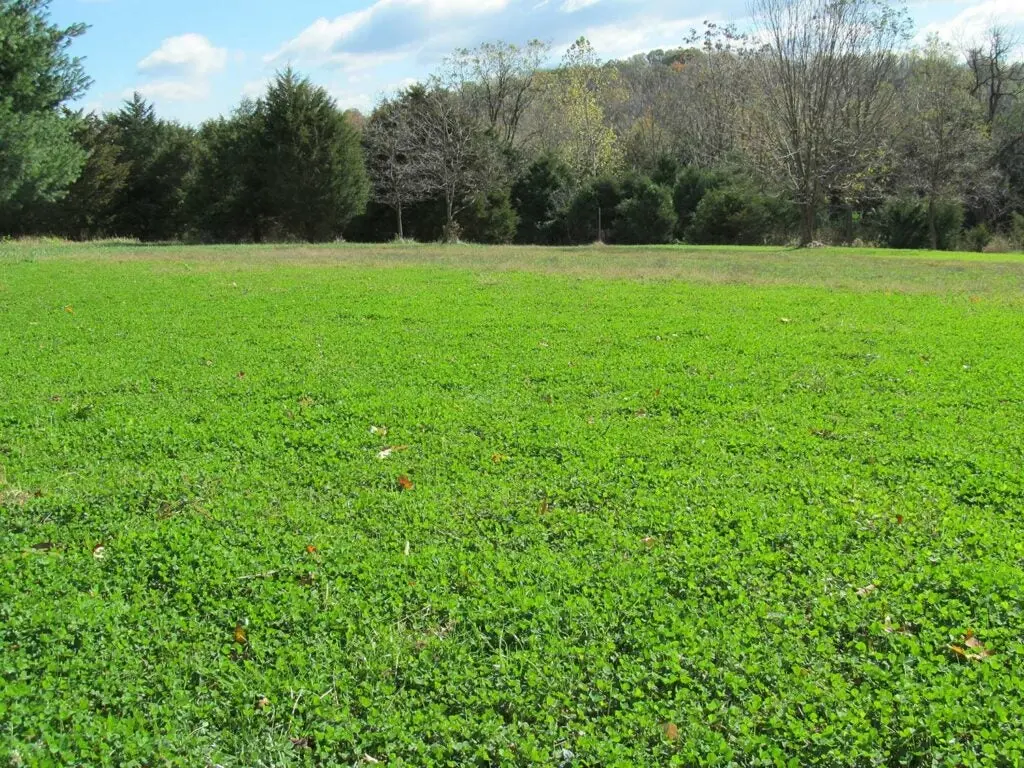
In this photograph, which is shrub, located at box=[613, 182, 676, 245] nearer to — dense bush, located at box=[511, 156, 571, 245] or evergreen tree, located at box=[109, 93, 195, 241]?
dense bush, located at box=[511, 156, 571, 245]

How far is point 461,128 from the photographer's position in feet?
118

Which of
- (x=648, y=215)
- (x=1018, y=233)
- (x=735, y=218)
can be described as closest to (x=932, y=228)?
(x=1018, y=233)

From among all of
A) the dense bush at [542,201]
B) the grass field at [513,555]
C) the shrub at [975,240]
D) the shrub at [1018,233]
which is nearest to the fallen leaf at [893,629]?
the grass field at [513,555]

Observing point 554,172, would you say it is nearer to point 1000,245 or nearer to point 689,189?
point 689,189

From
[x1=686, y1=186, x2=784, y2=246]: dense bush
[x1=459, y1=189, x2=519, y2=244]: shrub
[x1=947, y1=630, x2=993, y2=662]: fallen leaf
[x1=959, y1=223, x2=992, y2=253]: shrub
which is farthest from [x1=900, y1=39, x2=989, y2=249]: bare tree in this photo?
[x1=947, y1=630, x2=993, y2=662]: fallen leaf

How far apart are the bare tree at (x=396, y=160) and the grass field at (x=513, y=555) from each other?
29.6 metres

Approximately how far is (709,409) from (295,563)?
345 centimetres

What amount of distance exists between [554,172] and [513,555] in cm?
3643

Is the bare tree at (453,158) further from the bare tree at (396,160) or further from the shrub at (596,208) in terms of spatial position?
the shrub at (596,208)

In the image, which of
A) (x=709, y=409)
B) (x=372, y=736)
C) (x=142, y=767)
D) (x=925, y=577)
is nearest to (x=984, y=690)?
(x=925, y=577)

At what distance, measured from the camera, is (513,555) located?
376 cm

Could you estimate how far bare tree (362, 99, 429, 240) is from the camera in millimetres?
36500

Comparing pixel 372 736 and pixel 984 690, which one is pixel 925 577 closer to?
pixel 984 690

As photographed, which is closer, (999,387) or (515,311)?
(999,387)
